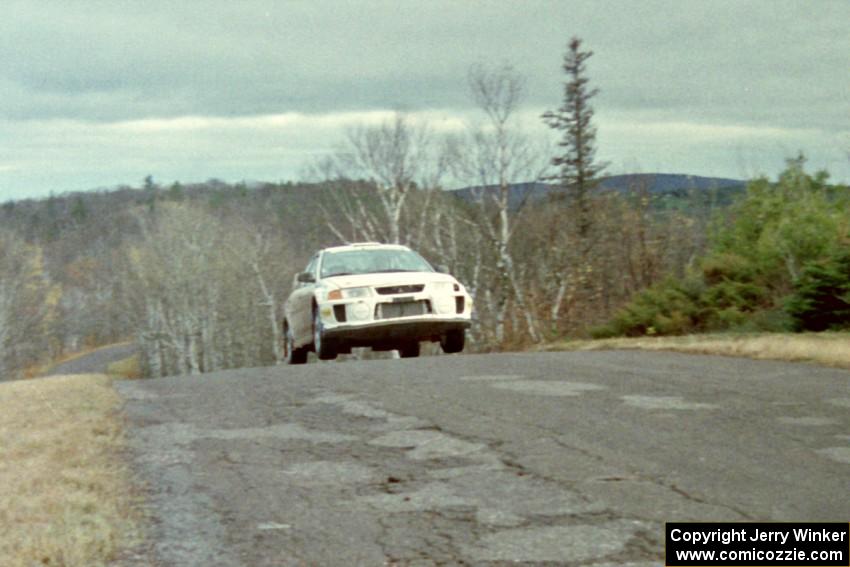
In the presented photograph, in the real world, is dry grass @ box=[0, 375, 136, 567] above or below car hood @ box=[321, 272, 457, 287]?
below

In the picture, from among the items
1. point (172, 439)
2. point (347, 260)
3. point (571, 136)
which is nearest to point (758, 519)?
Answer: point (172, 439)

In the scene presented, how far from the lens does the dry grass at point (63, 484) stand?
207 inches

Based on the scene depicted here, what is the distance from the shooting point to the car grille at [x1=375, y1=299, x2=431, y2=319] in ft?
51.7

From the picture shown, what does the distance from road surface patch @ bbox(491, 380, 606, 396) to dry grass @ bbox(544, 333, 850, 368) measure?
10.7 ft

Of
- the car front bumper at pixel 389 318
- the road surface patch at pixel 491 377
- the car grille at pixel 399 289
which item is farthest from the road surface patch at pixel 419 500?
the car grille at pixel 399 289

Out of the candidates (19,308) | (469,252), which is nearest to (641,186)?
(469,252)

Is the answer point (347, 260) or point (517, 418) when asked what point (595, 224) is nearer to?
point (347, 260)

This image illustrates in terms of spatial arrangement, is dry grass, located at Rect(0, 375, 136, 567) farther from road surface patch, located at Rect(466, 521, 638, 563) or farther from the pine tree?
the pine tree

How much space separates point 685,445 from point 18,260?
8049 centimetres

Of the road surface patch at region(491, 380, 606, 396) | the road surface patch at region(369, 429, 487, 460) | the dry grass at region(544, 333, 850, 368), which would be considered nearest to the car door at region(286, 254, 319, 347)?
the dry grass at region(544, 333, 850, 368)

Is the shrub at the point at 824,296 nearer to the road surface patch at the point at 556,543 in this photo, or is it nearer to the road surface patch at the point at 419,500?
the road surface patch at the point at 419,500

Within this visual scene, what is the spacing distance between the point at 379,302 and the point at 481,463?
8.89 meters

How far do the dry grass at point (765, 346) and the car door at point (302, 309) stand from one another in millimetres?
4333

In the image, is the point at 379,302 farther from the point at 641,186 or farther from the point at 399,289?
the point at 641,186
